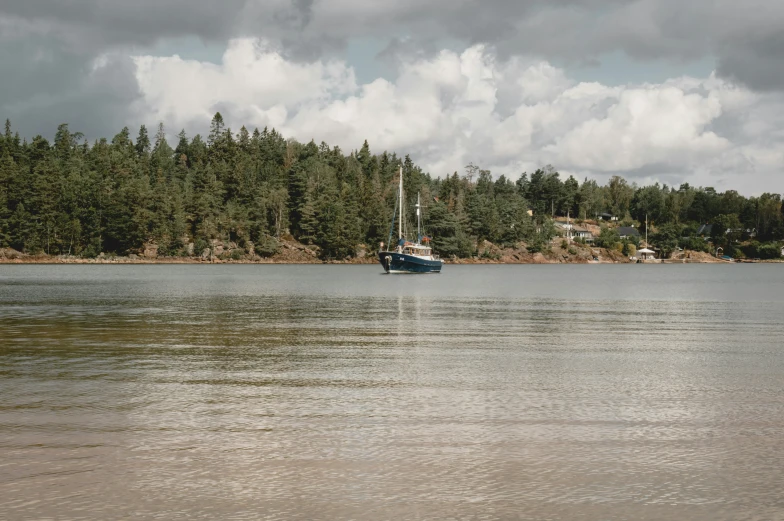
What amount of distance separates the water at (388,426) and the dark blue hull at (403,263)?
296ft

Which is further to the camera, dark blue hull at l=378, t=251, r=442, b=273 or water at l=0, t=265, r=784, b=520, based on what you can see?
dark blue hull at l=378, t=251, r=442, b=273

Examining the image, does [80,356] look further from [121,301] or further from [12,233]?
[12,233]

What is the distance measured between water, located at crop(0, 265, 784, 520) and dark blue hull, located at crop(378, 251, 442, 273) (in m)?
90.2

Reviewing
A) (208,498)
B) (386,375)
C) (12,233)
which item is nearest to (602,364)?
(386,375)

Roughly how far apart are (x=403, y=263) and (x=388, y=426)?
108886mm

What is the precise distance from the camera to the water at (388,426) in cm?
1028

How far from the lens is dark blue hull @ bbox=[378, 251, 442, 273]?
123 m

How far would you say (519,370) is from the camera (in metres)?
22.2

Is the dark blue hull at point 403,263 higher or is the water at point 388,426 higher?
the dark blue hull at point 403,263

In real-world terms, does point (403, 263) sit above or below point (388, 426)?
above

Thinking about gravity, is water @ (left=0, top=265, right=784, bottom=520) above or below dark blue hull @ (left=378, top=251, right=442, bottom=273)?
below

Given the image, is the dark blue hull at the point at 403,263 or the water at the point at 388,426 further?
the dark blue hull at the point at 403,263

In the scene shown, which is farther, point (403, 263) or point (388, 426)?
point (403, 263)

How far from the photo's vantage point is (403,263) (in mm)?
123375
